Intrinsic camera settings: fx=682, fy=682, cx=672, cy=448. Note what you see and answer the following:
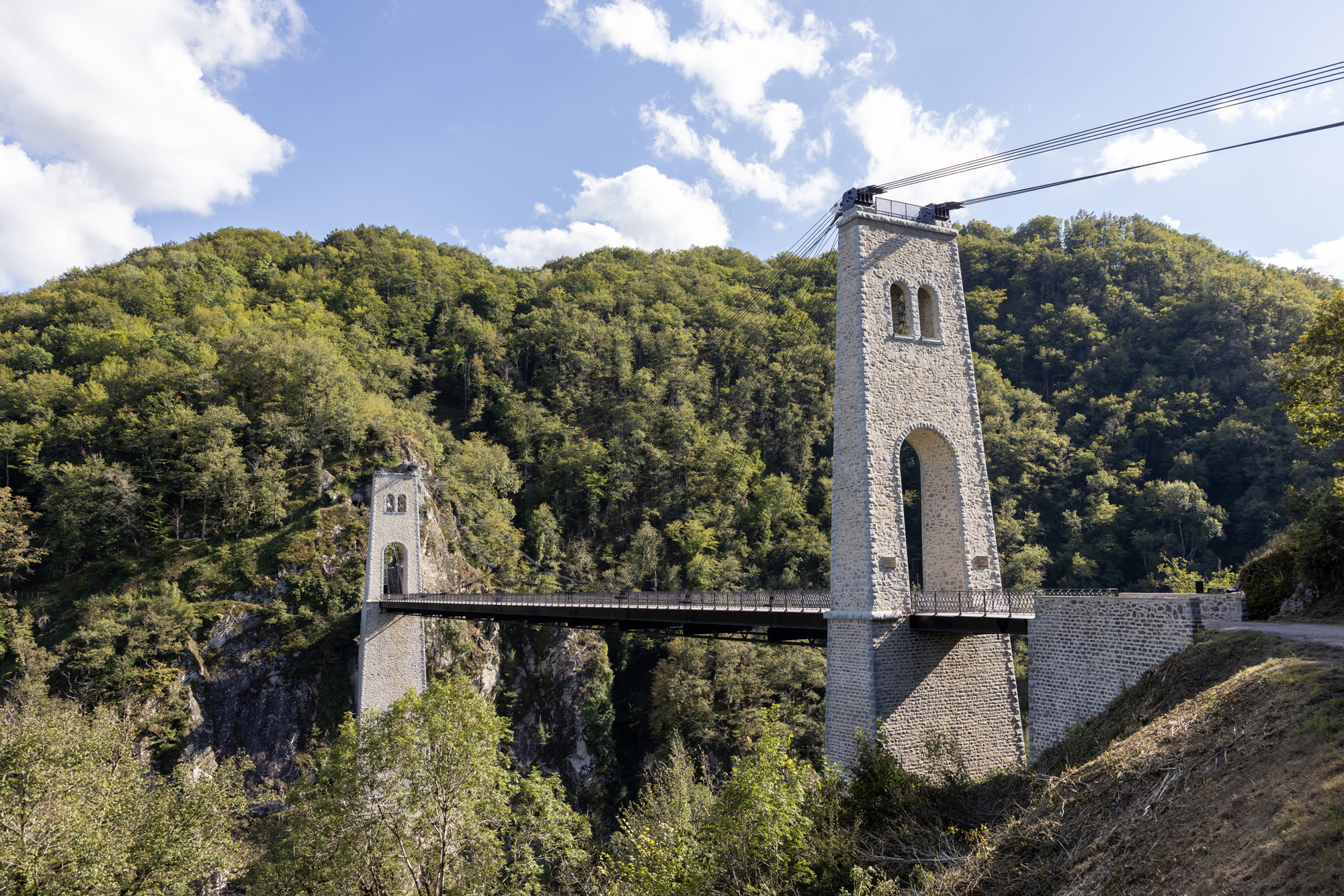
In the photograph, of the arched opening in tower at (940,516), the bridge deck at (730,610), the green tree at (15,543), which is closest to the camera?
the bridge deck at (730,610)

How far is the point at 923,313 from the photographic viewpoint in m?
16.0

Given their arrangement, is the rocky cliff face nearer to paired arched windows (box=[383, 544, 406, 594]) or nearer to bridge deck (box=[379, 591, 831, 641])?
paired arched windows (box=[383, 544, 406, 594])

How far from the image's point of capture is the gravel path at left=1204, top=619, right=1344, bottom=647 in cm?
754

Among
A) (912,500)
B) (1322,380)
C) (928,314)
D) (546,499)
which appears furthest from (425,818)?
(912,500)

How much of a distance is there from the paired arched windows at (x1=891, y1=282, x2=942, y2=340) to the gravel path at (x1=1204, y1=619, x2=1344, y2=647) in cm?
781

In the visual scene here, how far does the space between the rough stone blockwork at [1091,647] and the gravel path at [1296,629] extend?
1.32ft

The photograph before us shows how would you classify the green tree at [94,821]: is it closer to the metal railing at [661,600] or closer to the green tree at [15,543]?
the metal railing at [661,600]

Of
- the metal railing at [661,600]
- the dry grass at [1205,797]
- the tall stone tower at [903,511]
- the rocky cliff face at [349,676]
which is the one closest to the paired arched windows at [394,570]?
the rocky cliff face at [349,676]

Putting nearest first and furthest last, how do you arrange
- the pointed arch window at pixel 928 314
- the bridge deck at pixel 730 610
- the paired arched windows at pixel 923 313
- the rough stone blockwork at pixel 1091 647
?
1. the rough stone blockwork at pixel 1091 647
2. the bridge deck at pixel 730 610
3. the paired arched windows at pixel 923 313
4. the pointed arch window at pixel 928 314

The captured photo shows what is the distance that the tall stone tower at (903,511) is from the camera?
42.7 feet

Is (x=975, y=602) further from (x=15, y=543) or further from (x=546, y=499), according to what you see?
(x=15, y=543)

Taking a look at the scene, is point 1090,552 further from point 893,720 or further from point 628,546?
point 893,720

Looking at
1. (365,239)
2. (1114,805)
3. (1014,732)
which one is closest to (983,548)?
(1014,732)

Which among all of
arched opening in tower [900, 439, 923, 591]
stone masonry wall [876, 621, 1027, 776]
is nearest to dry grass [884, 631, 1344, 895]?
stone masonry wall [876, 621, 1027, 776]
